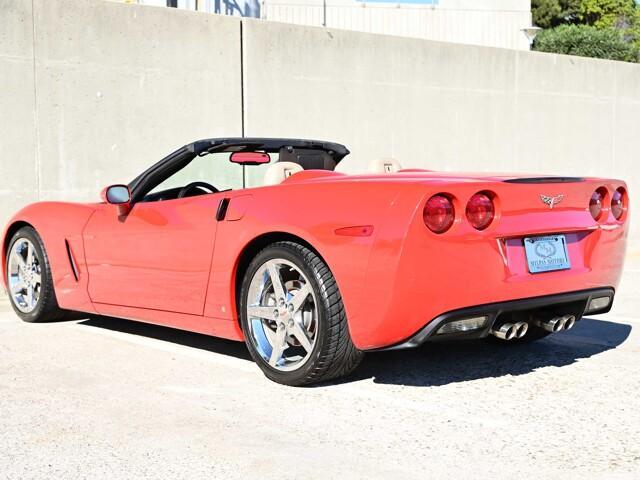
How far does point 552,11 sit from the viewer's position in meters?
42.2

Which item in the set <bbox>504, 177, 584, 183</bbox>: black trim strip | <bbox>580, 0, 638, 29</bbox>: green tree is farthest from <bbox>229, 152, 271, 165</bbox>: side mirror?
<bbox>580, 0, 638, 29</bbox>: green tree

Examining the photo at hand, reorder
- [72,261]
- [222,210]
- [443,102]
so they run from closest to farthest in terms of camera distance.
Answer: [222,210]
[72,261]
[443,102]

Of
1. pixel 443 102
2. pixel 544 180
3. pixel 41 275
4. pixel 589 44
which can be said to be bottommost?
pixel 41 275

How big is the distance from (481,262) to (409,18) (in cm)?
2218

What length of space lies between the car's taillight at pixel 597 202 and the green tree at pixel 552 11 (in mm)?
39135

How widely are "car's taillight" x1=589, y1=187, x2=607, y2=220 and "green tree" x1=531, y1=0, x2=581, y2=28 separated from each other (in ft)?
128

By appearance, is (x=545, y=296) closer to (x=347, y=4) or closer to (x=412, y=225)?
(x=412, y=225)

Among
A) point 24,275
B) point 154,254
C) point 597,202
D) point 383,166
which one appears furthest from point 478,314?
point 24,275

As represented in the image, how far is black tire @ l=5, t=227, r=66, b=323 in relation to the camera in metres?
6.45

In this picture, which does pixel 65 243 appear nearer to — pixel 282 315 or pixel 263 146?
pixel 263 146

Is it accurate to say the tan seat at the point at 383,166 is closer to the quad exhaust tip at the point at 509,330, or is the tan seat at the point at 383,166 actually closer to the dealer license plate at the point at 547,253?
the dealer license plate at the point at 547,253

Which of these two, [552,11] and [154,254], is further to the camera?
[552,11]

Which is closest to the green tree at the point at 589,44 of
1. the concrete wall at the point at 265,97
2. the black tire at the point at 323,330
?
the concrete wall at the point at 265,97

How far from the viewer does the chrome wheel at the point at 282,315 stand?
4.58 meters
